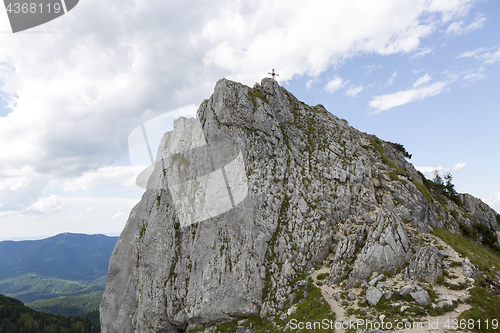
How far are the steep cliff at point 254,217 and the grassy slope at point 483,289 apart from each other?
13.0 ft

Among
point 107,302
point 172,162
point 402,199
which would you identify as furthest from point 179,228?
point 402,199

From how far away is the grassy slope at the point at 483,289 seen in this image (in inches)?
710

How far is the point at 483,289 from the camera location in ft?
66.2

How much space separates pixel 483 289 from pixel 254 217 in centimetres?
2354

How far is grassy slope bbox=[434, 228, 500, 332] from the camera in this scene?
18.0 m

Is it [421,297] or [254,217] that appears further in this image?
[254,217]

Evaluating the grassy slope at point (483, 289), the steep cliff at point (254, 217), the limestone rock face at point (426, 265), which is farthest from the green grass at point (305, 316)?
the grassy slope at point (483, 289)

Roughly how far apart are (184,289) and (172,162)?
20.9 metres

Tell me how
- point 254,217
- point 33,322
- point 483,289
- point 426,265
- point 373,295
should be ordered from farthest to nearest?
1. point 33,322
2. point 254,217
3. point 426,265
4. point 373,295
5. point 483,289

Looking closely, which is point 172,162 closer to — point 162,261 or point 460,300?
point 162,261

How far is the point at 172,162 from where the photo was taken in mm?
42375

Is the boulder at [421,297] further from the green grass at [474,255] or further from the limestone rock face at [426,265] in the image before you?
the green grass at [474,255]

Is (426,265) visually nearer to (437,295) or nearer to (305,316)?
(437,295)

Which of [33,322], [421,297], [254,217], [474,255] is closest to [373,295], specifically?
[421,297]
